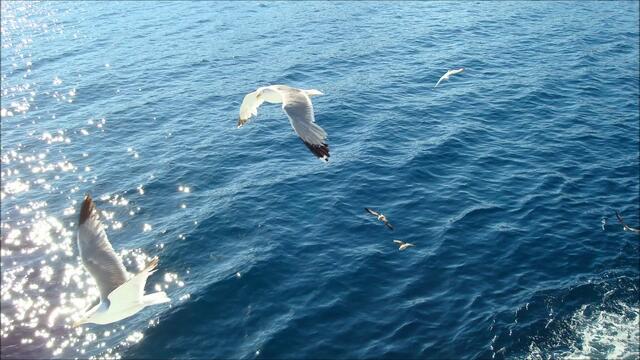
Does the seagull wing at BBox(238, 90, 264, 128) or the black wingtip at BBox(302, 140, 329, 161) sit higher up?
the seagull wing at BBox(238, 90, 264, 128)

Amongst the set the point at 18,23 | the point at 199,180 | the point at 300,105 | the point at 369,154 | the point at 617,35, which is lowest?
the point at 617,35

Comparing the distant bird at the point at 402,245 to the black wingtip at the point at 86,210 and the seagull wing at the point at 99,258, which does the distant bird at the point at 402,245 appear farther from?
the black wingtip at the point at 86,210

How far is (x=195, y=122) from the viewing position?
3984 centimetres

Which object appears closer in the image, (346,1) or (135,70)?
(135,70)

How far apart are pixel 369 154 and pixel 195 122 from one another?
12.9m

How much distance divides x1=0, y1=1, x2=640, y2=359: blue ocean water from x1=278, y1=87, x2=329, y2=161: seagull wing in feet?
30.1

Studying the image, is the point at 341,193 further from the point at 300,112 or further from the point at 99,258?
the point at 99,258

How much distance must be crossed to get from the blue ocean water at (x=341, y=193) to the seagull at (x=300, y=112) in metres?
8.70

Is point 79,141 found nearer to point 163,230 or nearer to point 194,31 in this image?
point 163,230

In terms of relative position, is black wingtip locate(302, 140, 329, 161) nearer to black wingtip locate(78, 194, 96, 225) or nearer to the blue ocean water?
black wingtip locate(78, 194, 96, 225)

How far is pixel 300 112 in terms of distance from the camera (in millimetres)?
16172

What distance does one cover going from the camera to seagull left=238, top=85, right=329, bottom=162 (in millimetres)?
14844

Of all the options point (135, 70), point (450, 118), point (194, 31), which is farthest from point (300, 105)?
point (194, 31)

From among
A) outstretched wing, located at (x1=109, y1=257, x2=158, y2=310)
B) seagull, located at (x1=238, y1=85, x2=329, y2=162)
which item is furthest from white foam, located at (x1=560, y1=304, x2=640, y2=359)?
outstretched wing, located at (x1=109, y1=257, x2=158, y2=310)
